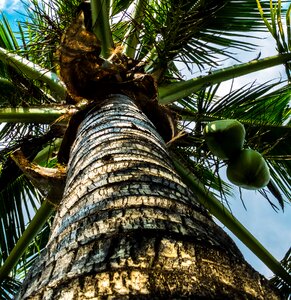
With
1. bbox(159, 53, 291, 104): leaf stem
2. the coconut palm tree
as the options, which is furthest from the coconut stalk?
bbox(159, 53, 291, 104): leaf stem

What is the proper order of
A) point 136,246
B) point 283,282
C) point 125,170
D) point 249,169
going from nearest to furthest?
1. point 136,246
2. point 125,170
3. point 249,169
4. point 283,282

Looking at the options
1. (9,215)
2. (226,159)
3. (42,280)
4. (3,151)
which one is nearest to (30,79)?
(3,151)

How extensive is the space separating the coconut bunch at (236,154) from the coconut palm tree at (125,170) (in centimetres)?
11

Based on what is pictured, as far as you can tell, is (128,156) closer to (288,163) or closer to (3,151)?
(3,151)

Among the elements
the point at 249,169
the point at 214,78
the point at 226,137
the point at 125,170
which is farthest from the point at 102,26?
the point at 125,170

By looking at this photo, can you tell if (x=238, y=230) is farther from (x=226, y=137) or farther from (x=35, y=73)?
(x=35, y=73)

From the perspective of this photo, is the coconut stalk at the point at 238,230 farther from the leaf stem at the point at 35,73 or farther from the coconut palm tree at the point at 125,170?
the leaf stem at the point at 35,73

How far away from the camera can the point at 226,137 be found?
2248mm

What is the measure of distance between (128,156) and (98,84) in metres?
1.43

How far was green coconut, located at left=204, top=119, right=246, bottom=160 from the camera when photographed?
7.34ft

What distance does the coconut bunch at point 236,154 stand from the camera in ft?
7.32

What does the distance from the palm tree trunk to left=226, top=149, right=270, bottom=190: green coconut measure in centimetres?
88

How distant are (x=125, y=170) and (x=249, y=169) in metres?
1.07

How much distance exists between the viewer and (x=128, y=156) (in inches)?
57.7
